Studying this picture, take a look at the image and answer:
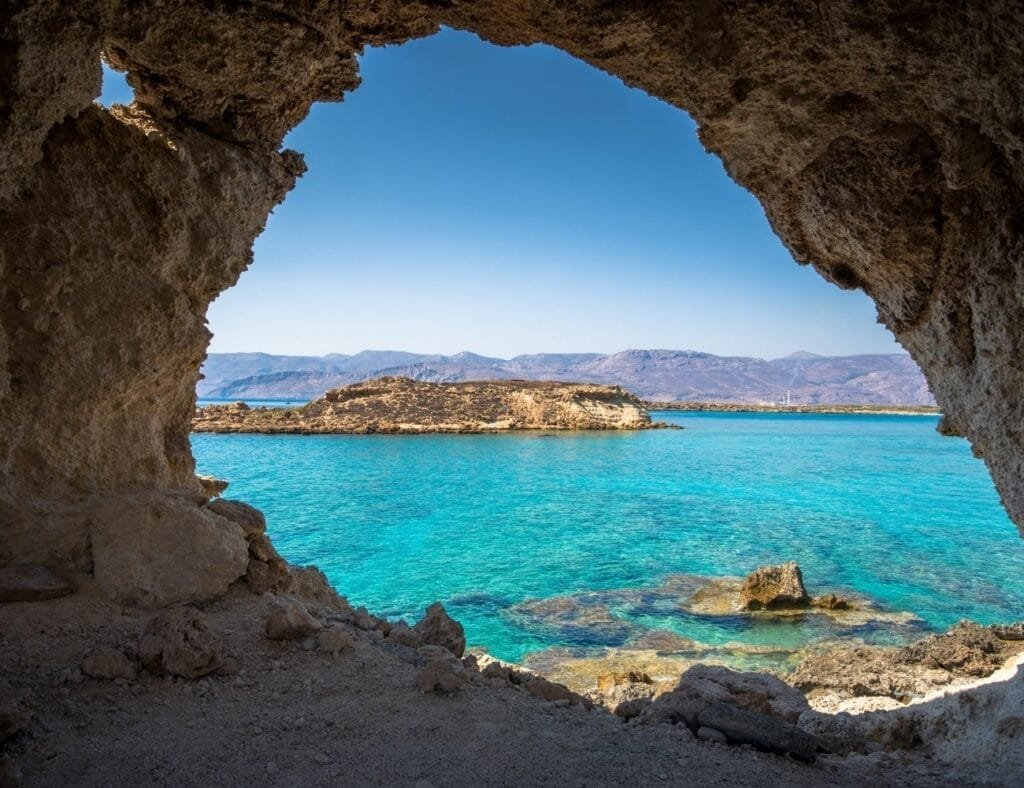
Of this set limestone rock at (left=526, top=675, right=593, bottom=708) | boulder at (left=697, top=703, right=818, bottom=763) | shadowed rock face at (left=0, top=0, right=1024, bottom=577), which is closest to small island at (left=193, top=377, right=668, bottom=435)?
shadowed rock face at (left=0, top=0, right=1024, bottom=577)

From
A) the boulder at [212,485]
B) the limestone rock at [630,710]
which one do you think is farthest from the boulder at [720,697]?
the boulder at [212,485]

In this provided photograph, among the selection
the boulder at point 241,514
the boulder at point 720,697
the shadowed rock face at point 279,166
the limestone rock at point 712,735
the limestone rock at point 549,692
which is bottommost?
the boulder at point 720,697

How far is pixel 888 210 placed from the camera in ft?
13.8

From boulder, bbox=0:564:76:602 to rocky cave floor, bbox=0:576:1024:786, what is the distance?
0.05 meters

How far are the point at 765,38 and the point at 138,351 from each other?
16.7 feet

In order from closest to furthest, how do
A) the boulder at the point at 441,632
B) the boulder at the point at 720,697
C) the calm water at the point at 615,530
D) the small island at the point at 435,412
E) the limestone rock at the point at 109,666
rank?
the limestone rock at the point at 109,666 < the boulder at the point at 720,697 < the boulder at the point at 441,632 < the calm water at the point at 615,530 < the small island at the point at 435,412

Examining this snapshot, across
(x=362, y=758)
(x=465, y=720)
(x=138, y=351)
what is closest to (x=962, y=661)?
(x=465, y=720)

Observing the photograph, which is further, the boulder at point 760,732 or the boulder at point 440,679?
the boulder at point 440,679

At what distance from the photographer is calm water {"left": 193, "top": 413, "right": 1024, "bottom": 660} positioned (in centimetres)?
1195

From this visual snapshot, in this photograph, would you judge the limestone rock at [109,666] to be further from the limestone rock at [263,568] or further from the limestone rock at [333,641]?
the limestone rock at [263,568]

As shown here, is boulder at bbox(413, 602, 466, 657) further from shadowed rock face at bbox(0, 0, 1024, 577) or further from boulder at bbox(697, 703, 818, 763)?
shadowed rock face at bbox(0, 0, 1024, 577)

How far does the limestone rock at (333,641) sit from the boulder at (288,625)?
0.38 ft

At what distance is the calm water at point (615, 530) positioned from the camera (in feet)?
39.2

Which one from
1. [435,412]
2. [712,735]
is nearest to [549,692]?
[712,735]
